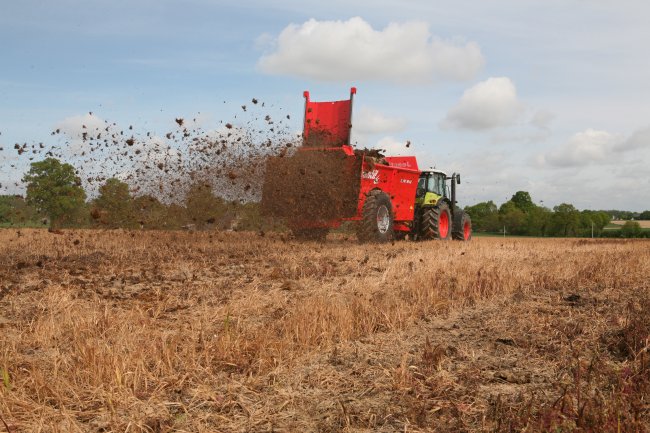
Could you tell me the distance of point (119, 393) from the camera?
356 cm

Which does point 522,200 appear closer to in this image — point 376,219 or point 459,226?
point 459,226

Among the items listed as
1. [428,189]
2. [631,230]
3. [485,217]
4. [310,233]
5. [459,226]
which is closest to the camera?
[310,233]

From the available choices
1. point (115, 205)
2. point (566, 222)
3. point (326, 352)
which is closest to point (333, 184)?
point (115, 205)

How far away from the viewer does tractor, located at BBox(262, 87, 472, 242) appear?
1242 cm

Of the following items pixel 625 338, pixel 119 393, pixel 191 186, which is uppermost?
pixel 191 186

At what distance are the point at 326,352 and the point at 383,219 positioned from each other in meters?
9.35

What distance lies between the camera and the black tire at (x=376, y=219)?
12711 millimetres

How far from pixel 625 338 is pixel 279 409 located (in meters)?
2.79

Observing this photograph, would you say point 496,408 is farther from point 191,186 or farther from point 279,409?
point 191,186

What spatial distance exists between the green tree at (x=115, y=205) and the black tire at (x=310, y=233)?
164 inches

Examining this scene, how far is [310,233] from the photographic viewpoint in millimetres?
14273

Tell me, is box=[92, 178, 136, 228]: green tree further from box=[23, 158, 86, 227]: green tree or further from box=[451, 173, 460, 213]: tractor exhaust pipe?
box=[23, 158, 86, 227]: green tree

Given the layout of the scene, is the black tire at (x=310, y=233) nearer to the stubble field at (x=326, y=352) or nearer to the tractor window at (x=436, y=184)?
the tractor window at (x=436, y=184)

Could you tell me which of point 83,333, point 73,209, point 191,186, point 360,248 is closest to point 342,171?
point 360,248
